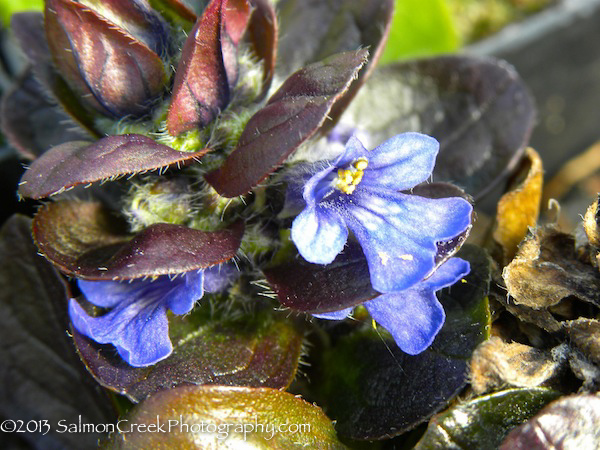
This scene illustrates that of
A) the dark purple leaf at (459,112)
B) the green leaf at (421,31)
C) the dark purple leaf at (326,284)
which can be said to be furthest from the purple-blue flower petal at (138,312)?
the green leaf at (421,31)

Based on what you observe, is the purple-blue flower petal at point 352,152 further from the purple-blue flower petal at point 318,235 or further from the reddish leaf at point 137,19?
the reddish leaf at point 137,19

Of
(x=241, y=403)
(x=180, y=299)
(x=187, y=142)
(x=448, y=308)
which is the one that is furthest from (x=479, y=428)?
(x=187, y=142)

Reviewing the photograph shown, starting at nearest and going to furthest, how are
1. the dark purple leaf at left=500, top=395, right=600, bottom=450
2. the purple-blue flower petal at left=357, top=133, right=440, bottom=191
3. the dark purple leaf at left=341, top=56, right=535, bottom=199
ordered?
the dark purple leaf at left=500, top=395, right=600, bottom=450
the purple-blue flower petal at left=357, top=133, right=440, bottom=191
the dark purple leaf at left=341, top=56, right=535, bottom=199

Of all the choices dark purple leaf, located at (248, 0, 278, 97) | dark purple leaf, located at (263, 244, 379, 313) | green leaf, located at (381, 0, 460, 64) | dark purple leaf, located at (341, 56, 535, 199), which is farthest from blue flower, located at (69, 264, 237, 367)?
green leaf, located at (381, 0, 460, 64)

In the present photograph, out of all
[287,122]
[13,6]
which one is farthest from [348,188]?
[13,6]

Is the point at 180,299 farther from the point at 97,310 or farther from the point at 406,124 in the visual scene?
the point at 406,124

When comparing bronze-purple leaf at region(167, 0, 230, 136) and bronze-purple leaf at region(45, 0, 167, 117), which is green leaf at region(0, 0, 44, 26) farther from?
bronze-purple leaf at region(167, 0, 230, 136)
